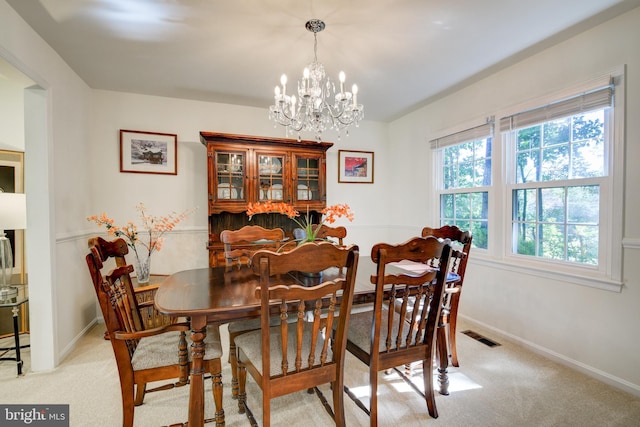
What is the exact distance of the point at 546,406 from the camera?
1812 millimetres

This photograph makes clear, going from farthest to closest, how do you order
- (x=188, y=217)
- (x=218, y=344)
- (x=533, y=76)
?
(x=188, y=217) < (x=533, y=76) < (x=218, y=344)

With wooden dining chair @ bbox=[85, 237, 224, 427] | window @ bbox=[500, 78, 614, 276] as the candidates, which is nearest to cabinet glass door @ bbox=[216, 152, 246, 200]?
wooden dining chair @ bbox=[85, 237, 224, 427]

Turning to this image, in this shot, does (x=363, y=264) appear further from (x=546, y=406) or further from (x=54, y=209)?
(x=54, y=209)

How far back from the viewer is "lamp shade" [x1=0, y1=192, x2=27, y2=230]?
2266 millimetres

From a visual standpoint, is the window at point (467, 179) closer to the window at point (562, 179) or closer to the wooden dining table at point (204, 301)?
the window at point (562, 179)

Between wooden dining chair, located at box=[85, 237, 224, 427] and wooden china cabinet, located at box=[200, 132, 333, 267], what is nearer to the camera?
wooden dining chair, located at box=[85, 237, 224, 427]

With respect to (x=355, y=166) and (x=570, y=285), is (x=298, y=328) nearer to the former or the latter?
(x=570, y=285)

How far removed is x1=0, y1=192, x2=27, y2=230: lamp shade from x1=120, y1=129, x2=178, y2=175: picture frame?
106 cm

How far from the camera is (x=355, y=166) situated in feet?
14.2

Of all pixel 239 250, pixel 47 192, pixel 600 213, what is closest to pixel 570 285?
pixel 600 213

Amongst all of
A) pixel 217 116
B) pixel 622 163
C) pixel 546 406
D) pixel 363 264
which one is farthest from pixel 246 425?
pixel 217 116

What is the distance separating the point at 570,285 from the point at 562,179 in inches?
33.4

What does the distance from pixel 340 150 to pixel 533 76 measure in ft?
7.60

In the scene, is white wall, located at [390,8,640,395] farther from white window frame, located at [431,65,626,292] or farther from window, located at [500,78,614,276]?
window, located at [500,78,614,276]
